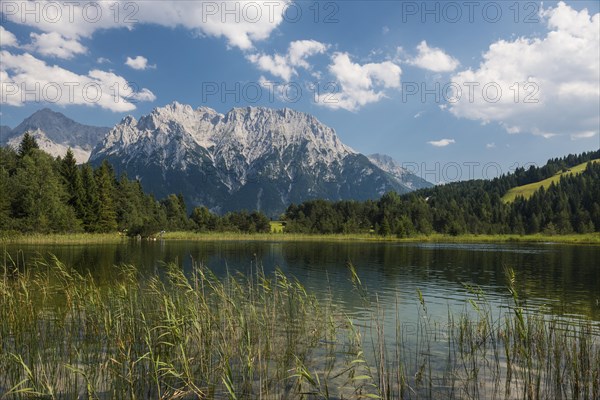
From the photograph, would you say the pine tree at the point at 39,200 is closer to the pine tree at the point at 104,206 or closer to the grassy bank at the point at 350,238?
the pine tree at the point at 104,206

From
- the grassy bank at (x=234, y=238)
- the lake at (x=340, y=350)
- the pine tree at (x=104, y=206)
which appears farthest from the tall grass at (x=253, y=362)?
the pine tree at (x=104, y=206)

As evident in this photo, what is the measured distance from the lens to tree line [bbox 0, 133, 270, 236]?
87000 mm

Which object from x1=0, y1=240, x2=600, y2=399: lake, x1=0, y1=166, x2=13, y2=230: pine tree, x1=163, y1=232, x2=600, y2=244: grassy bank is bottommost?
x1=163, y1=232, x2=600, y2=244: grassy bank

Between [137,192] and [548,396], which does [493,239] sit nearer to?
[137,192]

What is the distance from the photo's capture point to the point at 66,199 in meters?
102

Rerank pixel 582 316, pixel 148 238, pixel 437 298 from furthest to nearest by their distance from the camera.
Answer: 1. pixel 148 238
2. pixel 437 298
3. pixel 582 316

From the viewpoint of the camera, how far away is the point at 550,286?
1414 inches

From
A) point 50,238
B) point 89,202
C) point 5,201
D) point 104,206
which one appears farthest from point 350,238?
point 5,201

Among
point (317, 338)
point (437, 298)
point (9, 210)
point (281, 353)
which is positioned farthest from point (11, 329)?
point (9, 210)

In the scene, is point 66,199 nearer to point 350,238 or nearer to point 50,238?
point 50,238

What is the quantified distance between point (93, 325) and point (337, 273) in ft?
104

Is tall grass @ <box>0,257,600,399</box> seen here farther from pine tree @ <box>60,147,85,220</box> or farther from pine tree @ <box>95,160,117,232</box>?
pine tree @ <box>95,160,117,232</box>

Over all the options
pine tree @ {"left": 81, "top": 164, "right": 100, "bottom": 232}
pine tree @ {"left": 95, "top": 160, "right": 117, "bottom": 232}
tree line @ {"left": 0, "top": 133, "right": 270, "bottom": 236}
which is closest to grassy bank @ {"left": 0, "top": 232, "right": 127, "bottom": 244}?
tree line @ {"left": 0, "top": 133, "right": 270, "bottom": 236}

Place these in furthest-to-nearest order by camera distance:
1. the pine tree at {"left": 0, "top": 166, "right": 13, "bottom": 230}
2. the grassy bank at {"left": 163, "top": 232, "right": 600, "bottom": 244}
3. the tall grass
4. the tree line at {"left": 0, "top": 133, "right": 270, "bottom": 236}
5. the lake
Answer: the grassy bank at {"left": 163, "top": 232, "right": 600, "bottom": 244}
the tree line at {"left": 0, "top": 133, "right": 270, "bottom": 236}
the pine tree at {"left": 0, "top": 166, "right": 13, "bottom": 230}
the lake
the tall grass
